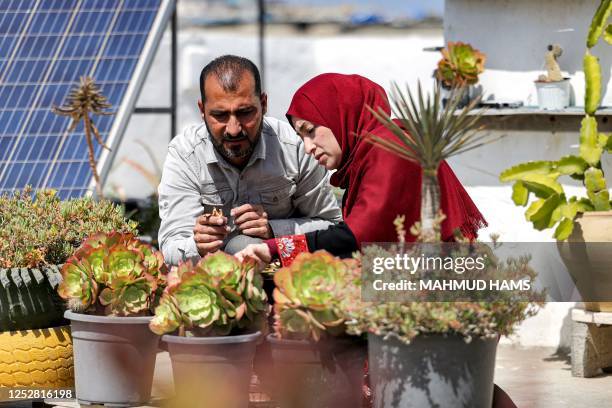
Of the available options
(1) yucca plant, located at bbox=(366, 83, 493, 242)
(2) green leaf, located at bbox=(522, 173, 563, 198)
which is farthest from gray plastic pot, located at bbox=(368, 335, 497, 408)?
(2) green leaf, located at bbox=(522, 173, 563, 198)

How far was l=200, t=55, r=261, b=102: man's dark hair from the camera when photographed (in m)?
4.97

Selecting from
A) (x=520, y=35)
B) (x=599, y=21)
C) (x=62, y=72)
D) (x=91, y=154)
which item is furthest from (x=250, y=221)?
(x=62, y=72)

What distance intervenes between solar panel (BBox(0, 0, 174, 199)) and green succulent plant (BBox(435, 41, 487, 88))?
75.6 inches

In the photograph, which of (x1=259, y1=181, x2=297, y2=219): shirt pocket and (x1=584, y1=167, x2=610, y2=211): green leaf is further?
(x1=584, y1=167, x2=610, y2=211): green leaf

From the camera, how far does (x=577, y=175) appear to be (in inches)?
258

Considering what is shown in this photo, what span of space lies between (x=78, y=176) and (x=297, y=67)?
37.9 ft

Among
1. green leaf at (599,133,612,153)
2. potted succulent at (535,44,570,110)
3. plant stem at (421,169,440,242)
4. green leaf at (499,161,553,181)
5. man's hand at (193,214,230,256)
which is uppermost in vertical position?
potted succulent at (535,44,570,110)

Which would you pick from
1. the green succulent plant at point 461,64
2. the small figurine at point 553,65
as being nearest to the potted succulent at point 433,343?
the green succulent plant at point 461,64

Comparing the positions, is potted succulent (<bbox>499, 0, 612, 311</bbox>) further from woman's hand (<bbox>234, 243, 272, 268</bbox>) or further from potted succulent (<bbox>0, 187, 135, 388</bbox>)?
potted succulent (<bbox>0, 187, 135, 388</bbox>)

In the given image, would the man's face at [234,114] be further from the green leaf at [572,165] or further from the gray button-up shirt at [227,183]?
the green leaf at [572,165]

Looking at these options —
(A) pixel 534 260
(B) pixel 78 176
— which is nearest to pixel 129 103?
(B) pixel 78 176

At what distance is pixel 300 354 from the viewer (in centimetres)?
403

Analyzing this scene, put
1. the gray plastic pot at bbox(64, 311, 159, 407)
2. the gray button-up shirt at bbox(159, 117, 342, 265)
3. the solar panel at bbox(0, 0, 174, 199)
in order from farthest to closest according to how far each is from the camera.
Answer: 1. the solar panel at bbox(0, 0, 174, 199)
2. the gray button-up shirt at bbox(159, 117, 342, 265)
3. the gray plastic pot at bbox(64, 311, 159, 407)

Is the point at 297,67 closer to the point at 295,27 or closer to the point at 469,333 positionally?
the point at 295,27
